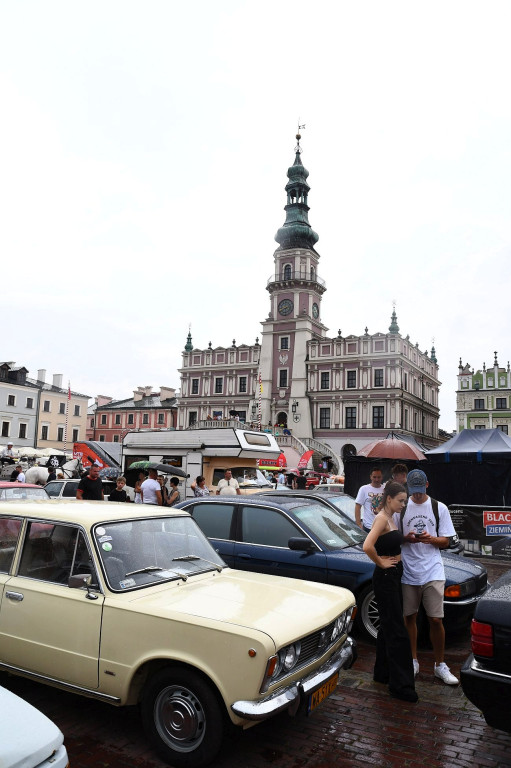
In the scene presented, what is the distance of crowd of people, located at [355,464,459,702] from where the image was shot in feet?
17.0

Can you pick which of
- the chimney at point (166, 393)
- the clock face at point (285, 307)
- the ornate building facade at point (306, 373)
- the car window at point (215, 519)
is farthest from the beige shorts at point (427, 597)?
the chimney at point (166, 393)

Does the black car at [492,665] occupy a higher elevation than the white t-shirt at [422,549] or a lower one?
lower

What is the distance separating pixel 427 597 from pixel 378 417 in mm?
49297

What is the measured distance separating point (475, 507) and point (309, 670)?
10182 mm

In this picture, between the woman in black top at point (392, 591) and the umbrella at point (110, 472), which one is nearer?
the woman in black top at point (392, 591)

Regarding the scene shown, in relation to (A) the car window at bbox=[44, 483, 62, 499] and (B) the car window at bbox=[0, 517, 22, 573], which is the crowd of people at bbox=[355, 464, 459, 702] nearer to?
(B) the car window at bbox=[0, 517, 22, 573]

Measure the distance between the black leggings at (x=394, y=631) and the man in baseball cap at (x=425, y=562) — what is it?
0.33 m

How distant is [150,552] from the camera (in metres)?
4.82

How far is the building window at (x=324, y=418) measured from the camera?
56125mm

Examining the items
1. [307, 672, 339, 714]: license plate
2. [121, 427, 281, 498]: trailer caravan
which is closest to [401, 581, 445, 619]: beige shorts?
[307, 672, 339, 714]: license plate

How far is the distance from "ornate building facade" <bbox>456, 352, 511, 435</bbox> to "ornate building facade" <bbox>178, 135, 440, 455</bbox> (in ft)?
15.8

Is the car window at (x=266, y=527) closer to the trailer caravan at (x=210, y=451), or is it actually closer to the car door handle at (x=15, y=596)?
the car door handle at (x=15, y=596)

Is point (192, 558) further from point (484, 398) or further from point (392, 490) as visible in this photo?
point (484, 398)

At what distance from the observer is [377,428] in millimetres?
53312
